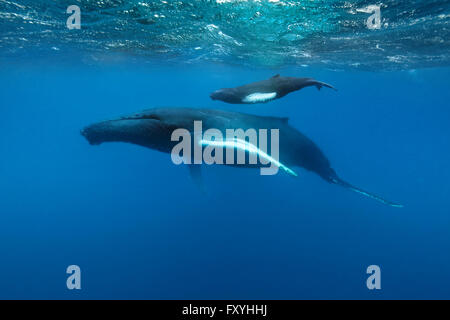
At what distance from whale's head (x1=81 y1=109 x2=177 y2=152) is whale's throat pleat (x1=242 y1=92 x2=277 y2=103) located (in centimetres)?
135

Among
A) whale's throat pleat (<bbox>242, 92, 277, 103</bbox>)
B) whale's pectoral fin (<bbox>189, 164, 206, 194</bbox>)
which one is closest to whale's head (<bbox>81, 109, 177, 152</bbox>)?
whale's throat pleat (<bbox>242, 92, 277, 103</bbox>)

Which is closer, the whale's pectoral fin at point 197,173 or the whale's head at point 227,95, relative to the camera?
the whale's head at point 227,95

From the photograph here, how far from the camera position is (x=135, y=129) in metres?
5.25

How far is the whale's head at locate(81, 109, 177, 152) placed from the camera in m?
5.14

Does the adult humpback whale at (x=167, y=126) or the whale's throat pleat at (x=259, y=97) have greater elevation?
the whale's throat pleat at (x=259, y=97)

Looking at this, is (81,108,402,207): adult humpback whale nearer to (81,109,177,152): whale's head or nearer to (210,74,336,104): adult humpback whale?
(81,109,177,152): whale's head

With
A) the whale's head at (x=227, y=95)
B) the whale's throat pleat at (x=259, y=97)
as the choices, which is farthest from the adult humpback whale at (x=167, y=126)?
the whale's throat pleat at (x=259, y=97)

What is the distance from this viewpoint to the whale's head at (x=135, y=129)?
5.14m

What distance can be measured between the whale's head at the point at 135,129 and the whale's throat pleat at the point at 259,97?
4.43 feet

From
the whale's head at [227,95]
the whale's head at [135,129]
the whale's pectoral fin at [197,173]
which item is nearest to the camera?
the whale's head at [227,95]

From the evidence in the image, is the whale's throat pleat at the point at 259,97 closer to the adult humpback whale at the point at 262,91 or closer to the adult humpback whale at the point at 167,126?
the adult humpback whale at the point at 262,91

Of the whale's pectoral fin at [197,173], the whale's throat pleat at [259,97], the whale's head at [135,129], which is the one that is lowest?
the whale's pectoral fin at [197,173]

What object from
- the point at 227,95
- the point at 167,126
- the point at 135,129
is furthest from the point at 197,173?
the point at 227,95
